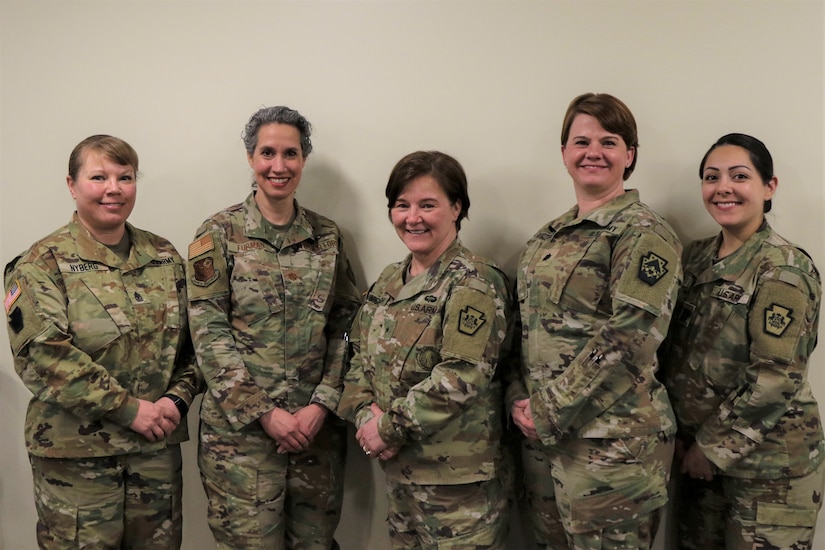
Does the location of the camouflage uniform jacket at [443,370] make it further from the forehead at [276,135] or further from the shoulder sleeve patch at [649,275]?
the forehead at [276,135]

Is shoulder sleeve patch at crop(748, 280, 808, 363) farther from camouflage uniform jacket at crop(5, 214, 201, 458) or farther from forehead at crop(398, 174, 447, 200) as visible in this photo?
camouflage uniform jacket at crop(5, 214, 201, 458)

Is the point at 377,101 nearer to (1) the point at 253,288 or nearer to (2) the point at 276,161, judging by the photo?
(2) the point at 276,161

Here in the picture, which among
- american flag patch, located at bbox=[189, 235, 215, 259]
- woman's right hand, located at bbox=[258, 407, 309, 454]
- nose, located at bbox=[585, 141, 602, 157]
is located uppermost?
nose, located at bbox=[585, 141, 602, 157]

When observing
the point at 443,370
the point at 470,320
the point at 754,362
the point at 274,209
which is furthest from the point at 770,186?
the point at 274,209

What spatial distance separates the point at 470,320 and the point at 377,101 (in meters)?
1.11

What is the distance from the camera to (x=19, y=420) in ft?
9.52

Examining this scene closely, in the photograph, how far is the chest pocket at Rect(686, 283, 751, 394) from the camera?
2.07 metres

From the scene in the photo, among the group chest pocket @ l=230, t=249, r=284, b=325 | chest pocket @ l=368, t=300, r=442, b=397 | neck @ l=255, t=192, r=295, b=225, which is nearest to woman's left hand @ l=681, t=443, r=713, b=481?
chest pocket @ l=368, t=300, r=442, b=397

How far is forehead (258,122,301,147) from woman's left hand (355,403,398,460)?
95 centimetres

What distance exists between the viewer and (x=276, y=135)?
7.51ft

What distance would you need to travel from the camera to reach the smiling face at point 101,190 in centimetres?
216

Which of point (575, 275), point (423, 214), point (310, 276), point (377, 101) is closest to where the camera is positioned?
point (575, 275)

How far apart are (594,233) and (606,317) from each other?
25 centimetres

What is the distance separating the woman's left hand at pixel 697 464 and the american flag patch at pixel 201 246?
1712 mm
